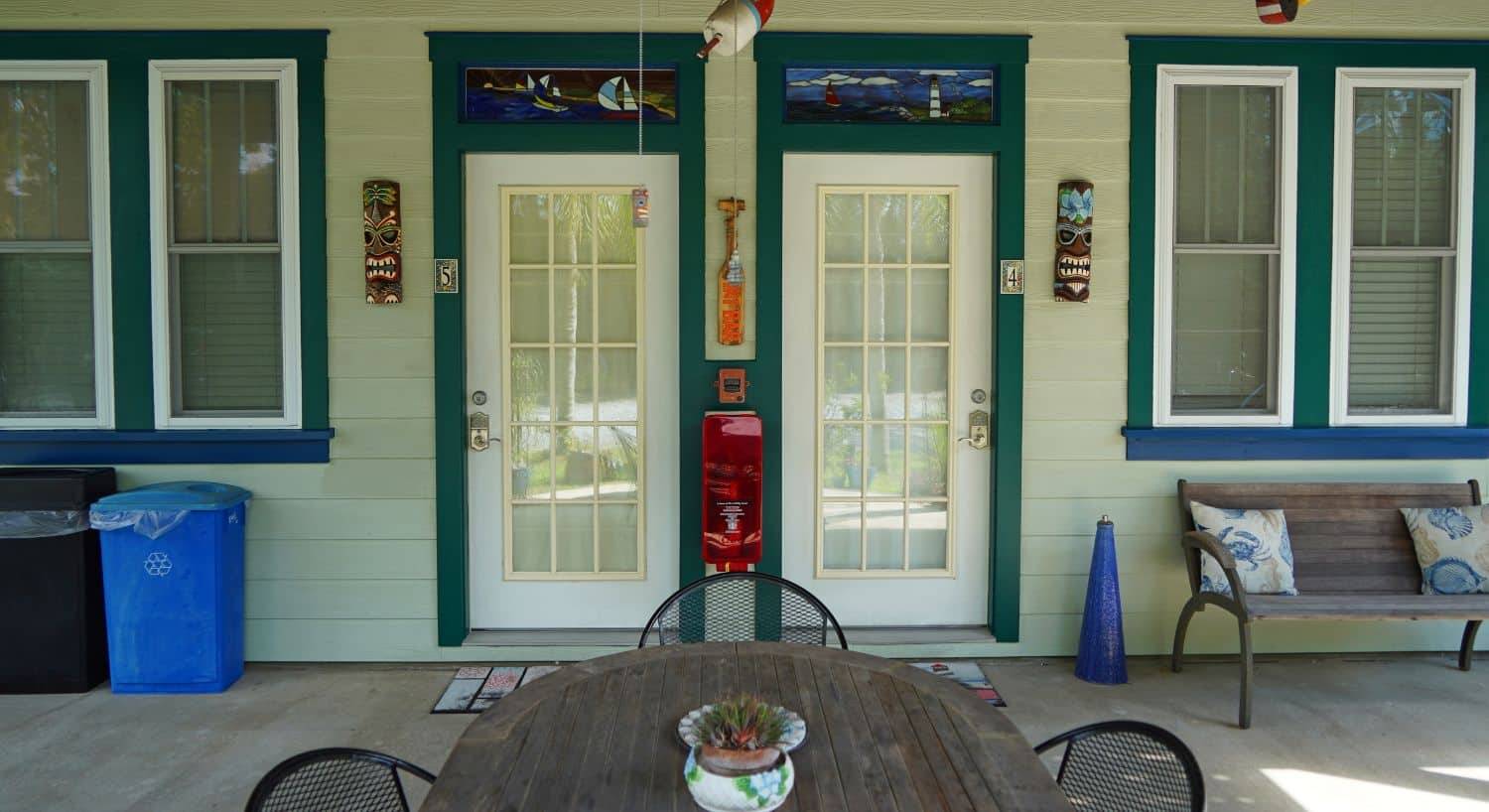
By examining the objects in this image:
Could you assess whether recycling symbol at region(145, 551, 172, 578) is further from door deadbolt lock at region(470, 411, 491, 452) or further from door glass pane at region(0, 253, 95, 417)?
door deadbolt lock at region(470, 411, 491, 452)

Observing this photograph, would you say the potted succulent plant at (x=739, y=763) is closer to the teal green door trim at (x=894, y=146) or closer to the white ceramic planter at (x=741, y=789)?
the white ceramic planter at (x=741, y=789)

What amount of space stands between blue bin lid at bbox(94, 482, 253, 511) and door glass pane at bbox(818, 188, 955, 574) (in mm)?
2389

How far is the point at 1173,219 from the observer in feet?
13.6

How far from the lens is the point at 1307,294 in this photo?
4.14 metres

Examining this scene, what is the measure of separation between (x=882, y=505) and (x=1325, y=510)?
1.80 metres

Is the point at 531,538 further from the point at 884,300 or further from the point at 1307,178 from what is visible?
the point at 1307,178

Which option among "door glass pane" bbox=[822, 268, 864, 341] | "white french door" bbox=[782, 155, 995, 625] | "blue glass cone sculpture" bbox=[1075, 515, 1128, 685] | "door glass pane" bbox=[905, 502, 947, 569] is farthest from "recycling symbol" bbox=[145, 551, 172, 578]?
"blue glass cone sculpture" bbox=[1075, 515, 1128, 685]

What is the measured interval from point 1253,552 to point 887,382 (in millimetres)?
1566

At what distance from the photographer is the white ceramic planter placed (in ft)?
5.22

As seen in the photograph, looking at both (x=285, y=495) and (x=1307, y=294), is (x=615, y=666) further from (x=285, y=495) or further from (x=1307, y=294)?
(x=1307, y=294)

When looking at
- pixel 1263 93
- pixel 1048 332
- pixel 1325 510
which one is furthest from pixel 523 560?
pixel 1263 93

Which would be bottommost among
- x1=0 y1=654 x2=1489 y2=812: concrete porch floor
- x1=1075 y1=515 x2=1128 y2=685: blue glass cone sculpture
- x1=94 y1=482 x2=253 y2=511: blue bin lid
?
x1=0 y1=654 x2=1489 y2=812: concrete porch floor

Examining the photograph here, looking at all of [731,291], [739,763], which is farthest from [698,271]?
[739,763]

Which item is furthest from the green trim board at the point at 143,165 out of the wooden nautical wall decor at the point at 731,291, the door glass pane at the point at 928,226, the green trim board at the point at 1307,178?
the green trim board at the point at 1307,178
